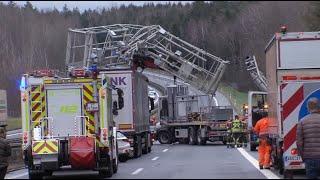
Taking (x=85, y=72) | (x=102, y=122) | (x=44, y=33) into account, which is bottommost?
(x=102, y=122)

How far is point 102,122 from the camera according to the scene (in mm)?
18188

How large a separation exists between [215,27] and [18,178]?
76.3 m

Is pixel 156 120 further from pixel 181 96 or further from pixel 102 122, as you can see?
pixel 102 122

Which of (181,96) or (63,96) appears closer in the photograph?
(63,96)

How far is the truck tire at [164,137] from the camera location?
42.6 m

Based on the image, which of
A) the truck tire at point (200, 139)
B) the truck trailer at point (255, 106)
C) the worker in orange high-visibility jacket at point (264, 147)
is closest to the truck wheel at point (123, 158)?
the truck trailer at point (255, 106)

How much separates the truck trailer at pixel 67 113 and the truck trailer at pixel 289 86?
4576 millimetres

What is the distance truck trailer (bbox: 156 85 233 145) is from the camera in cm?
3906

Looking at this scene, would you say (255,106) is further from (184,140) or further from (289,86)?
(289,86)

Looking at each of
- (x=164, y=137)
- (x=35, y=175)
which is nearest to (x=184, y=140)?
(x=164, y=137)

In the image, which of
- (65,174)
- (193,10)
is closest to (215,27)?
(193,10)

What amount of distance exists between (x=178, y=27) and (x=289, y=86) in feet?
265

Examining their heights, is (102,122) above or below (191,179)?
above

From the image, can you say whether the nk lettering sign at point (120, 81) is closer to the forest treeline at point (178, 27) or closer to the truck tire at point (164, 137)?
the truck tire at point (164, 137)
